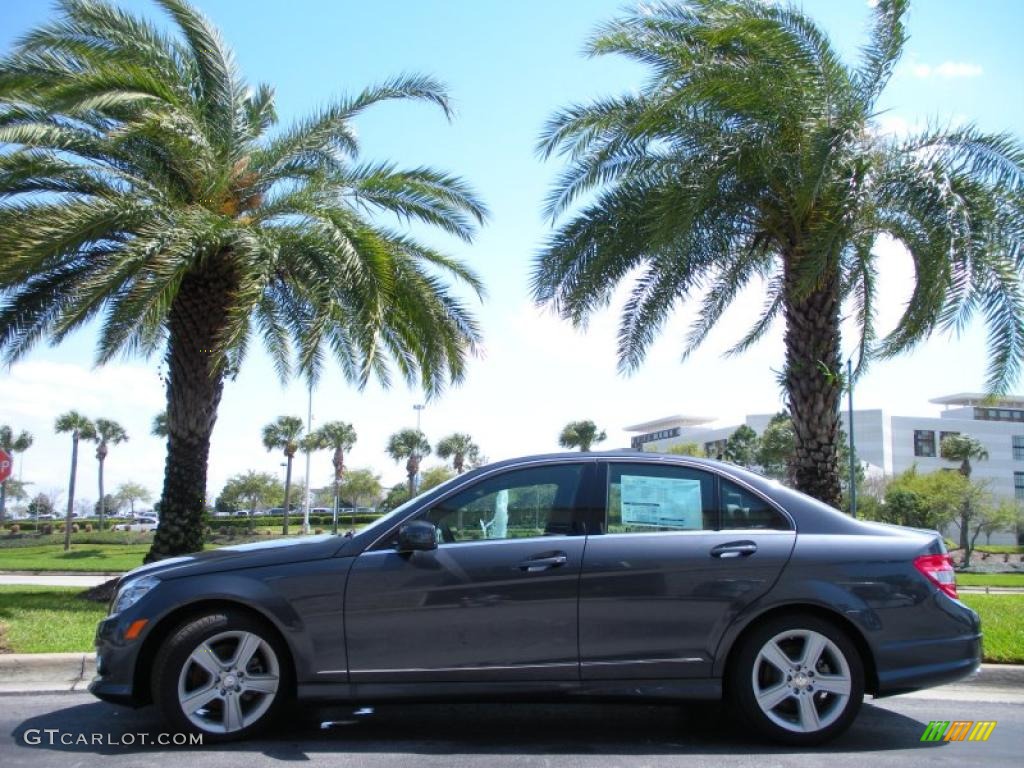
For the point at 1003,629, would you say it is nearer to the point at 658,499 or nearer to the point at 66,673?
the point at 658,499

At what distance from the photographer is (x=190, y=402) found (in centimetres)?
1215

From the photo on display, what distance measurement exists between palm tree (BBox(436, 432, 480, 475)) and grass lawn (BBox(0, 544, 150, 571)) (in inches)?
1097

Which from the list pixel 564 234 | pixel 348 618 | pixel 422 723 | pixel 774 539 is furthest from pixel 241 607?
pixel 564 234

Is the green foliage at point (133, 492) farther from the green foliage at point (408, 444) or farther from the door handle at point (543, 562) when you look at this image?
the door handle at point (543, 562)

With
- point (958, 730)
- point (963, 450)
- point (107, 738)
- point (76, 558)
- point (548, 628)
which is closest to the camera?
point (548, 628)

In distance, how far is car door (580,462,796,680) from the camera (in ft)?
15.5

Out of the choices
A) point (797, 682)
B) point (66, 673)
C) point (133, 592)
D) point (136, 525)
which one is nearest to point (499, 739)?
point (797, 682)

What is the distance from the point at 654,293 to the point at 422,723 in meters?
8.73

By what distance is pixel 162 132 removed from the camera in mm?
10984

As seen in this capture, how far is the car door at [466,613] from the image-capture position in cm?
470

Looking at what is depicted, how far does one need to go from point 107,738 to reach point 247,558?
4.19 ft

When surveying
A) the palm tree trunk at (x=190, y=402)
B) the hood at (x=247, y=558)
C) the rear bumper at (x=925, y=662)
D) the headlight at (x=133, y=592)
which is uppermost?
the palm tree trunk at (x=190, y=402)

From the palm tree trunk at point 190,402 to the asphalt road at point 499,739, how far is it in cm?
621

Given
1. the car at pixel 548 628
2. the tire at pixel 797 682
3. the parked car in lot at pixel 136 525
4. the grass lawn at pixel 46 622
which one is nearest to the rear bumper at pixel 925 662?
the car at pixel 548 628
